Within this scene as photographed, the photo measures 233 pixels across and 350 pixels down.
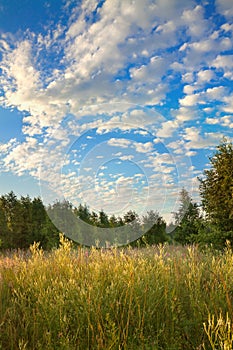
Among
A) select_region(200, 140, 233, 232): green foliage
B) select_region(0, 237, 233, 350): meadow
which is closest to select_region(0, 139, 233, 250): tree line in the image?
select_region(200, 140, 233, 232): green foliage

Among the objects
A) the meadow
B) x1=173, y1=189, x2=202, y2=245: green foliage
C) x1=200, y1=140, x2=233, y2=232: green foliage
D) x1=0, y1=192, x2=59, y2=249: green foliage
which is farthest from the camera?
x1=0, y1=192, x2=59, y2=249: green foliage

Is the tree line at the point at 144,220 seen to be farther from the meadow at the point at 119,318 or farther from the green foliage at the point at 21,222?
the meadow at the point at 119,318

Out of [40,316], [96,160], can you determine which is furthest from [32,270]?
[96,160]

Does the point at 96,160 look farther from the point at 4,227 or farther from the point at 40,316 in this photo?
the point at 4,227

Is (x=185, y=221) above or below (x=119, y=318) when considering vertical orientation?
above

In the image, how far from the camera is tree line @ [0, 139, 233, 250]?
37.1 feet

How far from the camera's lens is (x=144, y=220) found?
56.0 ft

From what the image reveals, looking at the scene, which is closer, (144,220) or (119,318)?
(119,318)

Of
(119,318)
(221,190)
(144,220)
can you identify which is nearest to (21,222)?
(144,220)

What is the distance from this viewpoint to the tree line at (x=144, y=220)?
11.3 meters

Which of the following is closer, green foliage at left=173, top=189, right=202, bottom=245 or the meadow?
the meadow

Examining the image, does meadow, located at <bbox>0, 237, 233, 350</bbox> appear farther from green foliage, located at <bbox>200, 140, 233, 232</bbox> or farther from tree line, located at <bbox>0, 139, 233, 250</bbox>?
green foliage, located at <bbox>200, 140, 233, 232</bbox>

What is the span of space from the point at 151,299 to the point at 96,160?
7347mm

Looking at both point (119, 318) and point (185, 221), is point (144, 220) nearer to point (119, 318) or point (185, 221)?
point (185, 221)
